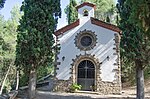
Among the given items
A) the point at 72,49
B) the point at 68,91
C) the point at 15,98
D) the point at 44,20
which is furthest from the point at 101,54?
the point at 15,98

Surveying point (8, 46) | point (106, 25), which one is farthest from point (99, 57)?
point (8, 46)

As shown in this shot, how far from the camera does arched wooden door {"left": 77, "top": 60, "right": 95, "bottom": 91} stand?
20406 millimetres

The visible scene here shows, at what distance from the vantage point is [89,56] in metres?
20.4

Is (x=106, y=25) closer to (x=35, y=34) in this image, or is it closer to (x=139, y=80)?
(x=139, y=80)

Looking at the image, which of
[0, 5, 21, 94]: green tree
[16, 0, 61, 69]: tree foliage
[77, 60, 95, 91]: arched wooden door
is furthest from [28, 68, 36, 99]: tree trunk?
[0, 5, 21, 94]: green tree

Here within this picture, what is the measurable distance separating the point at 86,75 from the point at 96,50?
2.31 metres

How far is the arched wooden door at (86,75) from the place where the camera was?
20.4m

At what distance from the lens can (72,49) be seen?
20.8 m

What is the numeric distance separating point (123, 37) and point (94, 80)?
5.73 m

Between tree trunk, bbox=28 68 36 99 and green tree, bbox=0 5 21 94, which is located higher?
green tree, bbox=0 5 21 94

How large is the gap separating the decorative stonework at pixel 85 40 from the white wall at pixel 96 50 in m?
0.28

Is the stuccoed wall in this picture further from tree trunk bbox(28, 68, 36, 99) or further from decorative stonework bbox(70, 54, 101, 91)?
tree trunk bbox(28, 68, 36, 99)

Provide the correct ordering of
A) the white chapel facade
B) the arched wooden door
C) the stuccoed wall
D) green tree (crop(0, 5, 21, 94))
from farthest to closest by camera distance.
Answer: green tree (crop(0, 5, 21, 94))
the arched wooden door
the white chapel facade
the stuccoed wall

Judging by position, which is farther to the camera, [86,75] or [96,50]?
[86,75]
